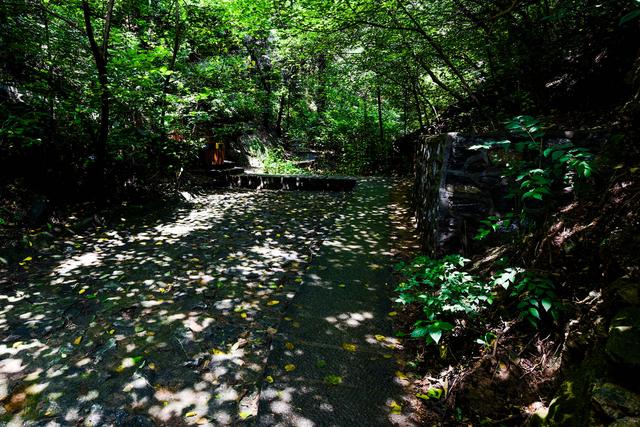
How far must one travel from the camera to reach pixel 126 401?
244 cm

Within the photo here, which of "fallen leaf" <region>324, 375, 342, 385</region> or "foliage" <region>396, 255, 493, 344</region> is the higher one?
"foliage" <region>396, 255, 493, 344</region>

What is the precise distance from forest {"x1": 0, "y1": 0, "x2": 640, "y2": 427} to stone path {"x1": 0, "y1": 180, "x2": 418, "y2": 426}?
2 centimetres

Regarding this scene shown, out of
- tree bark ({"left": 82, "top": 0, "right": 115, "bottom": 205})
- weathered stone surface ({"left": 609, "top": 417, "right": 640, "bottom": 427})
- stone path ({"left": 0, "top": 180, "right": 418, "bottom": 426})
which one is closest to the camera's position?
weathered stone surface ({"left": 609, "top": 417, "right": 640, "bottom": 427})

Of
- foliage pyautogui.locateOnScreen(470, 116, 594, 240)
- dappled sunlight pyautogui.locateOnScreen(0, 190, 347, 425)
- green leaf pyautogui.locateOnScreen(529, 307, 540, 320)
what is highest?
foliage pyautogui.locateOnScreen(470, 116, 594, 240)

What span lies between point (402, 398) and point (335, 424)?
19.9 inches

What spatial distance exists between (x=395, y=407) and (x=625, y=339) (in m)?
1.32

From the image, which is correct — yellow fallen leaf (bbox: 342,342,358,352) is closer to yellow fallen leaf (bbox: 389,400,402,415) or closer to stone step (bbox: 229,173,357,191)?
yellow fallen leaf (bbox: 389,400,402,415)

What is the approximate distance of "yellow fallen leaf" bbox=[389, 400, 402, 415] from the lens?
2176 mm

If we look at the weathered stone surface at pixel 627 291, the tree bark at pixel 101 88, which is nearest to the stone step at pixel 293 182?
the tree bark at pixel 101 88

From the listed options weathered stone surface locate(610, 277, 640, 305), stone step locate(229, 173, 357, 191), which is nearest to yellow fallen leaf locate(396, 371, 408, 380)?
weathered stone surface locate(610, 277, 640, 305)

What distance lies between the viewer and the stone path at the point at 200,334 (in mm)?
2338

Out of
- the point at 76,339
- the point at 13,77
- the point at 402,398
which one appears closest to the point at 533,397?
the point at 402,398

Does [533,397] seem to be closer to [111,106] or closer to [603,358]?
[603,358]

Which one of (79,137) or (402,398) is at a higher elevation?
(79,137)
